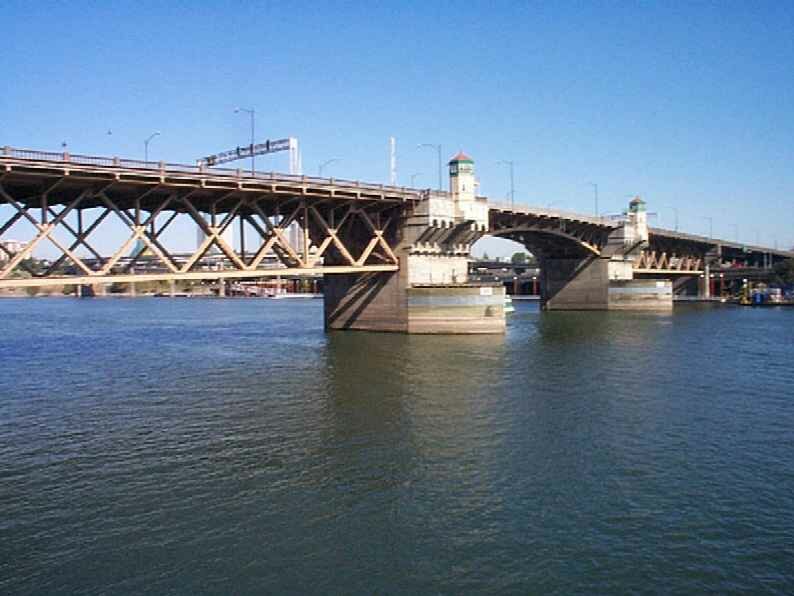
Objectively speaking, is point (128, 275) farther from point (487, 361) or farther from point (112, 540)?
point (112, 540)

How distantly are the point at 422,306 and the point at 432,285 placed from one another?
10.6 ft

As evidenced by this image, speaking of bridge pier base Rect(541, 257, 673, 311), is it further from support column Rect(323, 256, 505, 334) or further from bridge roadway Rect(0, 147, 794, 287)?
support column Rect(323, 256, 505, 334)

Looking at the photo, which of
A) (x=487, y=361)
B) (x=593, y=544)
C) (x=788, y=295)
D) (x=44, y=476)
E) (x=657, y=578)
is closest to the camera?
(x=657, y=578)

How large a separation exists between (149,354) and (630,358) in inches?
1374

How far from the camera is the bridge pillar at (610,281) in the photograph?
102 metres

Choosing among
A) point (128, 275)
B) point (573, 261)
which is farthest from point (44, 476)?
point (573, 261)

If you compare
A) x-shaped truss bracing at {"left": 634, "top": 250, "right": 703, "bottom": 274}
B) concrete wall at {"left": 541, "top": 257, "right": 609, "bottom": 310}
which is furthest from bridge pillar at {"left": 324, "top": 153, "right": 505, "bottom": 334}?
x-shaped truss bracing at {"left": 634, "top": 250, "right": 703, "bottom": 274}

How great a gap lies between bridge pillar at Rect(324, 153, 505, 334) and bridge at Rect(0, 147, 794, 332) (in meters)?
0.12

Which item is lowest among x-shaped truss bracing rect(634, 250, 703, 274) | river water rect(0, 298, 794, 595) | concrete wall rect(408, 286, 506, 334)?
river water rect(0, 298, 794, 595)

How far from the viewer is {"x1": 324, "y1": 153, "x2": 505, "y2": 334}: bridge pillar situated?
61344 millimetres

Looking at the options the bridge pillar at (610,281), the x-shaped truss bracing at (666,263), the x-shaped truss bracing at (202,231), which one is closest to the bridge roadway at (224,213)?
the x-shaped truss bracing at (202,231)

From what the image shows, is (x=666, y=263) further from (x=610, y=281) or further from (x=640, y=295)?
(x=610, y=281)

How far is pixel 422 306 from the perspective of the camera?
62.1 m

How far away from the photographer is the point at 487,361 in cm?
4525
